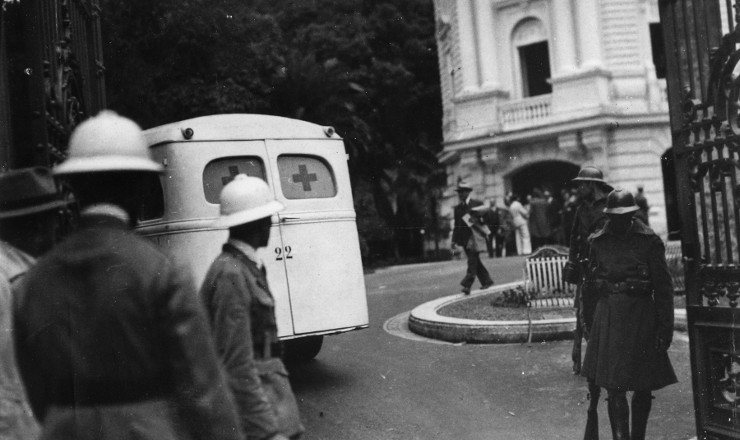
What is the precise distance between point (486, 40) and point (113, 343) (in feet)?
94.7

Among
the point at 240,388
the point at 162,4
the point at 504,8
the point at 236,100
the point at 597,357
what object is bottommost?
the point at 597,357

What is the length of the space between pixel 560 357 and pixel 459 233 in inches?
201

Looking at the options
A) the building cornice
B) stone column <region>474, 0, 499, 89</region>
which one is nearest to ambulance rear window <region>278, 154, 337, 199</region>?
the building cornice

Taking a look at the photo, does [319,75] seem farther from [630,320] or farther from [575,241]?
[630,320]

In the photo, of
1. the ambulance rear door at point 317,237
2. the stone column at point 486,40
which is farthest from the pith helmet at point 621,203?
the stone column at point 486,40

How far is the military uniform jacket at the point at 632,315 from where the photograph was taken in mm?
5555

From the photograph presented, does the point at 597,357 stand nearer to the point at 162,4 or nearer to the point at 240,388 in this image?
the point at 240,388

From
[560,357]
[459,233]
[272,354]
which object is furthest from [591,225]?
[459,233]

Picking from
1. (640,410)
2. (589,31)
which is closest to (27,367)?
(640,410)

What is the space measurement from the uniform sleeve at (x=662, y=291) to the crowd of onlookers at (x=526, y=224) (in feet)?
60.0

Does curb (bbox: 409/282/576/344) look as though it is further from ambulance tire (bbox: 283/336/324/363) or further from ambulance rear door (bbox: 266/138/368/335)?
ambulance rear door (bbox: 266/138/368/335)

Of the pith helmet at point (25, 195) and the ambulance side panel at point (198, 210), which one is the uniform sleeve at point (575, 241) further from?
the pith helmet at point (25, 195)

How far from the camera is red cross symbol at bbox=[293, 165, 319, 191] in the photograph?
8.67 m

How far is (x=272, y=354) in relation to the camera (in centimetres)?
366
